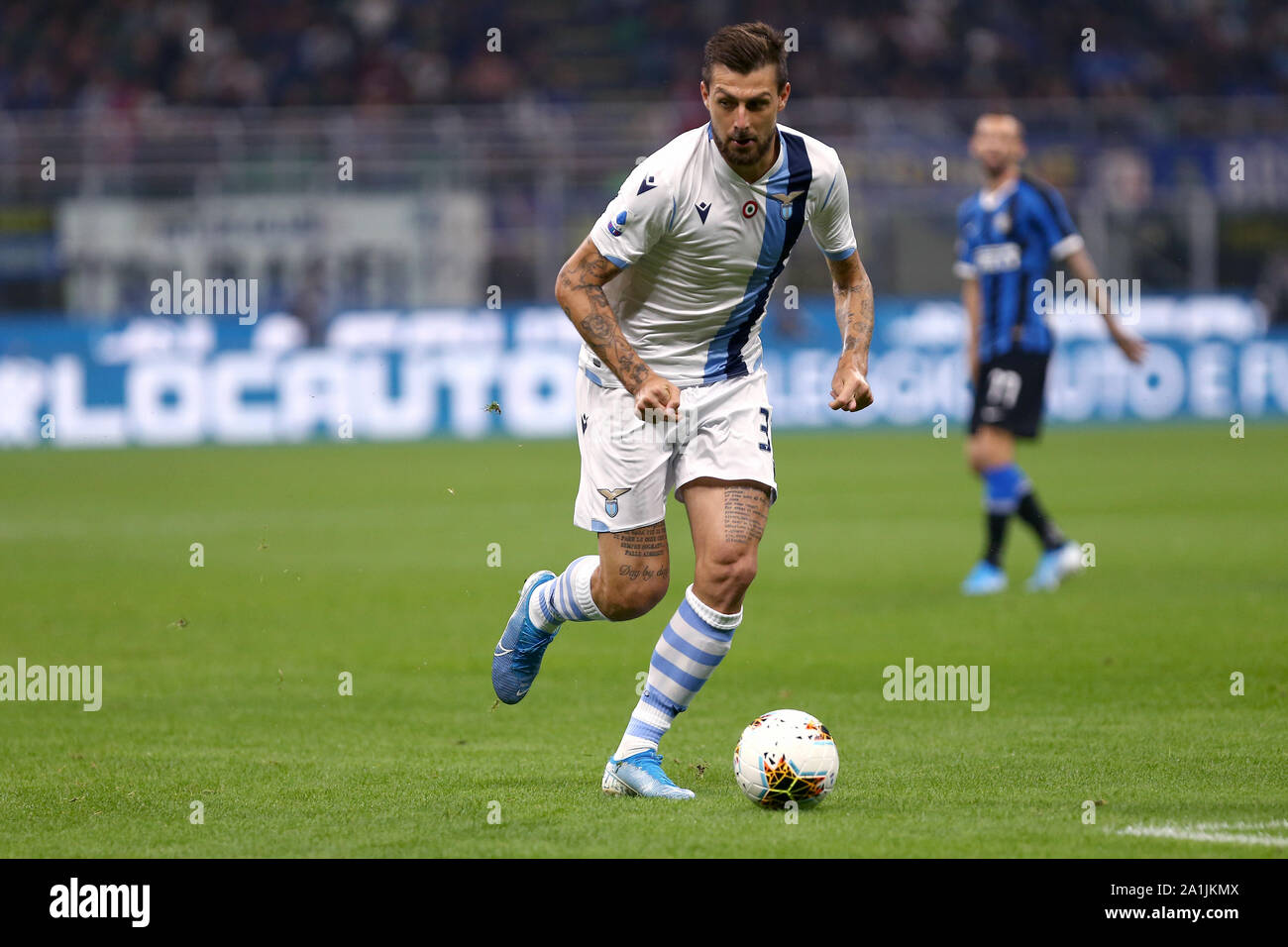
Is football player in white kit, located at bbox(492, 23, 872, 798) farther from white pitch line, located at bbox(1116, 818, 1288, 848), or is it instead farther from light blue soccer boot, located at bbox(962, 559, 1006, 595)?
light blue soccer boot, located at bbox(962, 559, 1006, 595)

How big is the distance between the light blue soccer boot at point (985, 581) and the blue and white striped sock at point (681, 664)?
17.3 ft

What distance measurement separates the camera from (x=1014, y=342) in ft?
35.5

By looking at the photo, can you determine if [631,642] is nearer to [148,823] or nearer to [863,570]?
[863,570]

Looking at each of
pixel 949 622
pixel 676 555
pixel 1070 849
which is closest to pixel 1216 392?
pixel 676 555

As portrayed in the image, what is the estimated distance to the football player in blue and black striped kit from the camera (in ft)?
35.2

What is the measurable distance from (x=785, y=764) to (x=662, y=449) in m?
1.14

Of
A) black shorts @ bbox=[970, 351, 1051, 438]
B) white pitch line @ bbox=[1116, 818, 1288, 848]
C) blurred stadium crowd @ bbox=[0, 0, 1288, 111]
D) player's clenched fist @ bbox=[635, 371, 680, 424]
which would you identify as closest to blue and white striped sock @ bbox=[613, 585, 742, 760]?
player's clenched fist @ bbox=[635, 371, 680, 424]

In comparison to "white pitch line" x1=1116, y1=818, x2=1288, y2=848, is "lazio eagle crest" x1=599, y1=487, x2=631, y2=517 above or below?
above

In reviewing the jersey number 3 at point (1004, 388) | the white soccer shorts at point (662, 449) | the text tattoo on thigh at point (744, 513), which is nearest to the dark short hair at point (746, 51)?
the white soccer shorts at point (662, 449)

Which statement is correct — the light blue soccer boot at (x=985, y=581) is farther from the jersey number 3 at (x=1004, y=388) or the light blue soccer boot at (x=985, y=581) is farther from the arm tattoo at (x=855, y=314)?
the arm tattoo at (x=855, y=314)

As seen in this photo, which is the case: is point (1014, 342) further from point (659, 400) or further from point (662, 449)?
point (659, 400)

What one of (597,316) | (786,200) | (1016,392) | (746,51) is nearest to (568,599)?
(597,316)

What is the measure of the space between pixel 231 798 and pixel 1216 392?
62.6 ft

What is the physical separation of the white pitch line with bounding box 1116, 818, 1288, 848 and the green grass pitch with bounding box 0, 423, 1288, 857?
3cm
